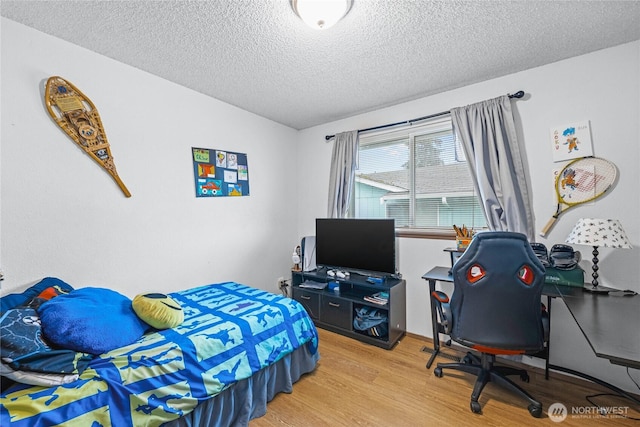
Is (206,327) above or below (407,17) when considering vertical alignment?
below

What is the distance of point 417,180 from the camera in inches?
114

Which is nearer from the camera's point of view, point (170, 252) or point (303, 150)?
point (170, 252)

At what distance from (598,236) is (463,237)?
86 centimetres

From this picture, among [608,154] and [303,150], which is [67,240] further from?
[608,154]

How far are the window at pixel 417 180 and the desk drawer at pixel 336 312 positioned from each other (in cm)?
109

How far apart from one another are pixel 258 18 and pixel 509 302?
95.4 inches

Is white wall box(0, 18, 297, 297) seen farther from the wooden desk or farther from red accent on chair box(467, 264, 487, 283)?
red accent on chair box(467, 264, 487, 283)

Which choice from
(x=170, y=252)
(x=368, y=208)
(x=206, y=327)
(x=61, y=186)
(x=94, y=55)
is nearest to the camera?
(x=206, y=327)

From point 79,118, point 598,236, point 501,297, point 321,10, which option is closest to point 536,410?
point 501,297

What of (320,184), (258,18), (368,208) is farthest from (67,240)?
(368,208)


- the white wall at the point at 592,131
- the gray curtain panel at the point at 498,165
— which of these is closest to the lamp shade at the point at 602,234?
the white wall at the point at 592,131

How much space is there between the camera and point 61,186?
6.07 feet

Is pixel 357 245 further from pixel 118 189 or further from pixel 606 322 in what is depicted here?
pixel 118 189

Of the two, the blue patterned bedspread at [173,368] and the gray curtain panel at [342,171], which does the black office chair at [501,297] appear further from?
the gray curtain panel at [342,171]
